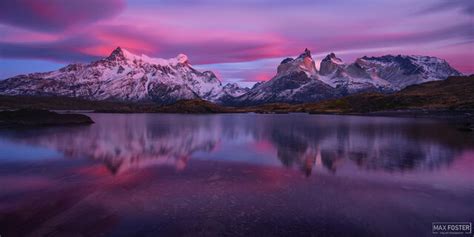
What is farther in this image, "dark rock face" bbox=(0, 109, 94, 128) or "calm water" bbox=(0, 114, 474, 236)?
"dark rock face" bbox=(0, 109, 94, 128)

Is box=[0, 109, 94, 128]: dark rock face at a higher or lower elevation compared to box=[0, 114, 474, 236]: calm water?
higher

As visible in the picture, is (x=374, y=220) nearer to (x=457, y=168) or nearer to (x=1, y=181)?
(x=457, y=168)

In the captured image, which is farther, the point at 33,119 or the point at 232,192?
the point at 33,119

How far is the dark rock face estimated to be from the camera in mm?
91312

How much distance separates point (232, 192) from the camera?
Result: 27.6 meters

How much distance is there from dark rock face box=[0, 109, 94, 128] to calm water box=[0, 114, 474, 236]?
2044 inches

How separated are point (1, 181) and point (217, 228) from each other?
23.7m

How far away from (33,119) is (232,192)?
92.7 metres

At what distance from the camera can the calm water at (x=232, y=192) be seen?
20078 millimetres

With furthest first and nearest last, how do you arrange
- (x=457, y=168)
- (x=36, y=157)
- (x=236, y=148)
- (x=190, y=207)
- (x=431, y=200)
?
(x=236, y=148), (x=36, y=157), (x=457, y=168), (x=431, y=200), (x=190, y=207)

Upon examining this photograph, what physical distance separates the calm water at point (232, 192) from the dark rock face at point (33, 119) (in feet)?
170

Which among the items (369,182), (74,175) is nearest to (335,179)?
(369,182)

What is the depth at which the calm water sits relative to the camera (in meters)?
20.1

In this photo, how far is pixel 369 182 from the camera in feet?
103
